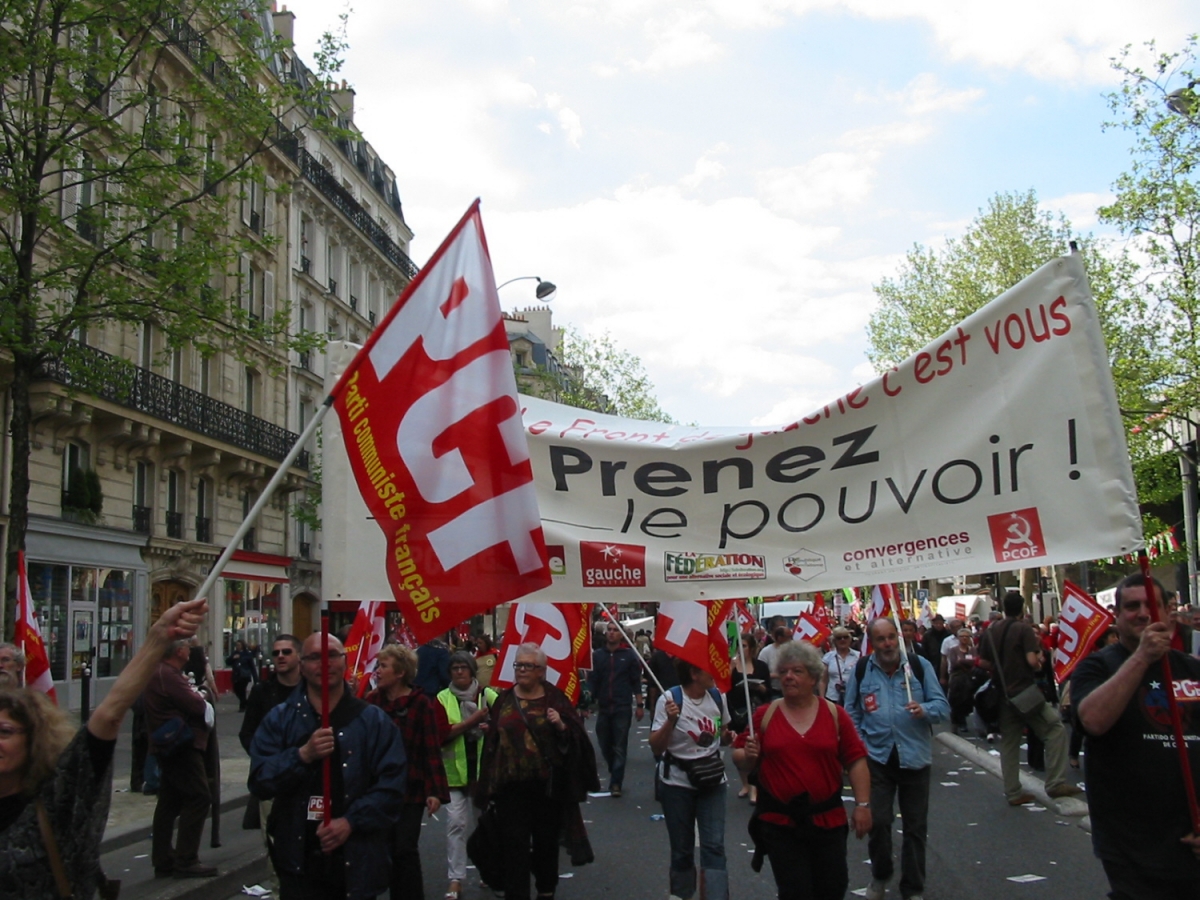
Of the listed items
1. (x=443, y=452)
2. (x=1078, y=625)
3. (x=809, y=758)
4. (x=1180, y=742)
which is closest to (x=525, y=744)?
(x=809, y=758)

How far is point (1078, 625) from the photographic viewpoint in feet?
43.0

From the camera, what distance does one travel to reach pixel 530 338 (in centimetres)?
8281

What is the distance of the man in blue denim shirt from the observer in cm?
732

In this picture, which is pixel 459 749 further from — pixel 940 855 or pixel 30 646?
pixel 940 855

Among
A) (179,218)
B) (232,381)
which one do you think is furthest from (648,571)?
(232,381)

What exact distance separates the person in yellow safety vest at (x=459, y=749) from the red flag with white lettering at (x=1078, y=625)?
6.91 meters

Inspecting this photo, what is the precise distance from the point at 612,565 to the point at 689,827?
2510mm

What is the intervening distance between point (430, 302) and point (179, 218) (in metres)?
10.9

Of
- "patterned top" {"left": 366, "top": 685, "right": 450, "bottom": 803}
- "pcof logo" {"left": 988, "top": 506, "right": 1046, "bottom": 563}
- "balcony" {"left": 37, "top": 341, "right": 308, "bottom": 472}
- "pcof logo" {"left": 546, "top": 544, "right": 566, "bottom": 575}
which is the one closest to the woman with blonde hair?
"patterned top" {"left": 366, "top": 685, "right": 450, "bottom": 803}

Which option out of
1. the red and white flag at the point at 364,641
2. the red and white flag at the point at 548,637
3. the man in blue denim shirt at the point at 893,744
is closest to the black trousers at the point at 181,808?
the red and white flag at the point at 548,637

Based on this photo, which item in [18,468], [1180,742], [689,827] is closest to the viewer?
[1180,742]

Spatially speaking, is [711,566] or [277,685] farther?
[277,685]

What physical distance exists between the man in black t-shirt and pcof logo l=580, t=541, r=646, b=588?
6.07 feet

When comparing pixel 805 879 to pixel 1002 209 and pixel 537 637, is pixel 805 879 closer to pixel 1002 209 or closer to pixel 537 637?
pixel 537 637
